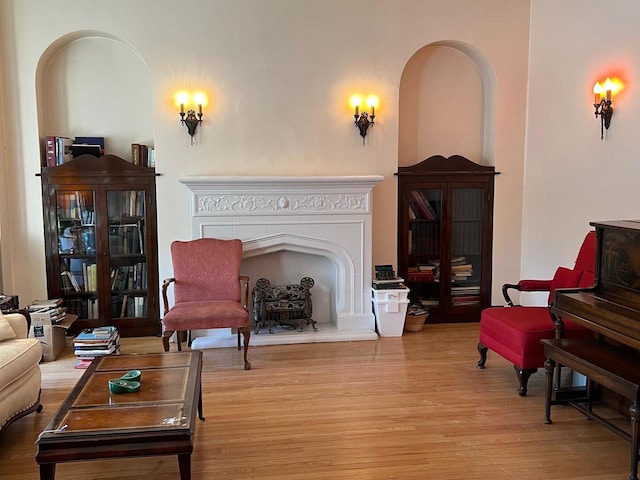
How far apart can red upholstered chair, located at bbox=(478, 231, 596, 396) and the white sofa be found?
325 cm

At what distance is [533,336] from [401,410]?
1.07 meters

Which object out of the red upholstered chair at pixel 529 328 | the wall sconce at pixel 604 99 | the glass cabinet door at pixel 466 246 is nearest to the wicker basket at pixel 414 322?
the glass cabinet door at pixel 466 246

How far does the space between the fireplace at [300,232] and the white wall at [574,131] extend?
1.70 metres

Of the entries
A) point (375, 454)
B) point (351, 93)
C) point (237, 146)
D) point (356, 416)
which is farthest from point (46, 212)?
point (375, 454)

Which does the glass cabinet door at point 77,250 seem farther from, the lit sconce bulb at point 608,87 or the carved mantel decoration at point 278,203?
the lit sconce bulb at point 608,87

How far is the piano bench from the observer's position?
2740mm

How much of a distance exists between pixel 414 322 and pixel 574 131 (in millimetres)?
2318

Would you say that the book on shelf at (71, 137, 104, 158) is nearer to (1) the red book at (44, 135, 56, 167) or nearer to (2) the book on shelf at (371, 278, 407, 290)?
(1) the red book at (44, 135, 56, 167)

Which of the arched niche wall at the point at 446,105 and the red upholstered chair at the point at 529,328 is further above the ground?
the arched niche wall at the point at 446,105

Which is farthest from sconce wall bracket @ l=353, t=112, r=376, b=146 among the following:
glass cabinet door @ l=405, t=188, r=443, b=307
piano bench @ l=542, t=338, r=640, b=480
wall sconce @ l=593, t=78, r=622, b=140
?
piano bench @ l=542, t=338, r=640, b=480

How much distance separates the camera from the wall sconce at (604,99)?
428cm

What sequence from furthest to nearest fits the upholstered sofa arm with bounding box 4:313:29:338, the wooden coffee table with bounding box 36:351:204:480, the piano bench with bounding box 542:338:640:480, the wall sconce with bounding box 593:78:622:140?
the wall sconce with bounding box 593:78:622:140
the upholstered sofa arm with bounding box 4:313:29:338
the piano bench with bounding box 542:338:640:480
the wooden coffee table with bounding box 36:351:204:480

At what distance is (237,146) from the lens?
207 inches

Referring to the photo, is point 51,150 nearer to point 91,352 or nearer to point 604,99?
point 91,352
